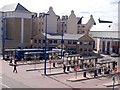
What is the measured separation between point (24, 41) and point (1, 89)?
42.9m

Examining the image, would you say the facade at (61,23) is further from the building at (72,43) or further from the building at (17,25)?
the building at (72,43)

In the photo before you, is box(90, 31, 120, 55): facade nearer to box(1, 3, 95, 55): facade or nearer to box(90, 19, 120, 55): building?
box(90, 19, 120, 55): building

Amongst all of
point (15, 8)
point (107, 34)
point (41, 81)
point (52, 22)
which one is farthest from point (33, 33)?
point (41, 81)

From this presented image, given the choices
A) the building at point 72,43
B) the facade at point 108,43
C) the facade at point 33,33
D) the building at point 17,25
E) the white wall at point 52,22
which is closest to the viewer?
the building at point 72,43

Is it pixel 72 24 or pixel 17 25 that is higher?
pixel 72 24

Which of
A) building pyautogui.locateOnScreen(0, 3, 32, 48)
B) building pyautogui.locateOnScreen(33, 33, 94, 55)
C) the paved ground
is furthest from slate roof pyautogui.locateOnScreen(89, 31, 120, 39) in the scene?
the paved ground

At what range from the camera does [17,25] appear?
6544 cm

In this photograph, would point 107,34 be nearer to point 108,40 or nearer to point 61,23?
point 108,40

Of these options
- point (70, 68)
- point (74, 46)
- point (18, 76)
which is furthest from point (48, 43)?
point (18, 76)

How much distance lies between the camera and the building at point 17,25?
2569 inches

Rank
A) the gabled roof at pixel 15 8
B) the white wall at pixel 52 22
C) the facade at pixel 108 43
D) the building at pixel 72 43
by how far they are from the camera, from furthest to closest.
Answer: the white wall at pixel 52 22, the gabled roof at pixel 15 8, the facade at pixel 108 43, the building at pixel 72 43

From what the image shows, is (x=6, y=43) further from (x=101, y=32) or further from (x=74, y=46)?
(x=101, y=32)

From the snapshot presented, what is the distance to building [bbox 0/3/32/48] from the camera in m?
65.2

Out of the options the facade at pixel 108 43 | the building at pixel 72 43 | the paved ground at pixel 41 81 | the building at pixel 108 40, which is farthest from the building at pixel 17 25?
the paved ground at pixel 41 81
